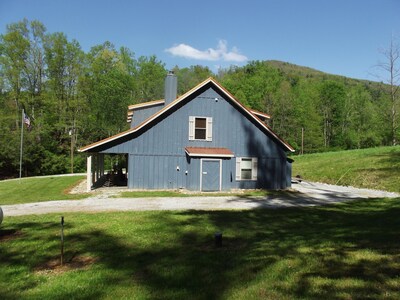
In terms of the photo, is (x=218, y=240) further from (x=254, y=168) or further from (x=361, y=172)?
(x=361, y=172)

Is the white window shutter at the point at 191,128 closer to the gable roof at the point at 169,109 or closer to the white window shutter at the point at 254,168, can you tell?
the gable roof at the point at 169,109

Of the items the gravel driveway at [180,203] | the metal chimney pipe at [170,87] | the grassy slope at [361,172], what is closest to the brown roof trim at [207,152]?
the gravel driveway at [180,203]

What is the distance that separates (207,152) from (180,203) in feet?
20.0

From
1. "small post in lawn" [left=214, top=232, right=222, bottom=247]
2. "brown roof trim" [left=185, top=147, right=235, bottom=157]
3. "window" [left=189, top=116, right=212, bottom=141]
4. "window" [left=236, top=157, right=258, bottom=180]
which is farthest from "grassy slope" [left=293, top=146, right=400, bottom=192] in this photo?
"small post in lawn" [left=214, top=232, right=222, bottom=247]

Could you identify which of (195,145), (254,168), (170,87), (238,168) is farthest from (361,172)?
(170,87)

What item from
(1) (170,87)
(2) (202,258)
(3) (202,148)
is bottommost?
(2) (202,258)

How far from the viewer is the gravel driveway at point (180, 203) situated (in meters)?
14.9

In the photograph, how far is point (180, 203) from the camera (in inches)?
647

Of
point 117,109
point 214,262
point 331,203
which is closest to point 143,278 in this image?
point 214,262

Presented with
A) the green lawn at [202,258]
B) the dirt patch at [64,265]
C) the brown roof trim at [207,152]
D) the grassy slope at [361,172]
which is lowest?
the dirt patch at [64,265]

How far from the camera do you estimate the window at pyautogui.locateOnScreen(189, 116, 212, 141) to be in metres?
22.7

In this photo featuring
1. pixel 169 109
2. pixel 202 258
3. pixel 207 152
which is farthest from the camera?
pixel 169 109

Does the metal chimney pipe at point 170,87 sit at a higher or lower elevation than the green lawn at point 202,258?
higher

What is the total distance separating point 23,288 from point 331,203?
13997 millimetres
